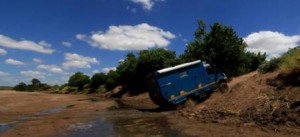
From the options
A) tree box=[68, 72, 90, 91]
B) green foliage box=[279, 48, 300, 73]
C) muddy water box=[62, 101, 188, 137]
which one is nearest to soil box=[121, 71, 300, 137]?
green foliage box=[279, 48, 300, 73]

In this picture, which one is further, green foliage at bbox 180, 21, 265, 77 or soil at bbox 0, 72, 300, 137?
green foliage at bbox 180, 21, 265, 77

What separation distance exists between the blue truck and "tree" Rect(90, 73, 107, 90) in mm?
65860

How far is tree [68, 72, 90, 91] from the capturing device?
355 feet

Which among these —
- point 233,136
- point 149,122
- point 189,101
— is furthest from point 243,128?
point 189,101

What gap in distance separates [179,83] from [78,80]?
89.2m

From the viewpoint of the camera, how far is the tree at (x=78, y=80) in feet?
355

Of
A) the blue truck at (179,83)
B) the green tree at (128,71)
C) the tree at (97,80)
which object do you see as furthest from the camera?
the tree at (97,80)

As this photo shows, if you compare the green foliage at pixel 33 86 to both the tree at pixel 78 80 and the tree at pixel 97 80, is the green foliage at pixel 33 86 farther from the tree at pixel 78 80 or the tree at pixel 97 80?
the tree at pixel 97 80

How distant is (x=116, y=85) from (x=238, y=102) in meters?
61.3

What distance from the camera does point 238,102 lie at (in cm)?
2005

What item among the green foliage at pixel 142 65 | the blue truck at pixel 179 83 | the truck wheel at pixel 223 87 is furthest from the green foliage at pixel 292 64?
the green foliage at pixel 142 65

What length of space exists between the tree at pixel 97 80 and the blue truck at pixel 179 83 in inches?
2593

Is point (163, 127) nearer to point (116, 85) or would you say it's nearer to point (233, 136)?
point (233, 136)

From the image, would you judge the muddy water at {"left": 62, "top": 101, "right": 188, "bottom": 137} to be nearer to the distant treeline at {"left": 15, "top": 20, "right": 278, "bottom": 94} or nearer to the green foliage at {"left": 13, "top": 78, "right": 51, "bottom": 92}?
the distant treeline at {"left": 15, "top": 20, "right": 278, "bottom": 94}
